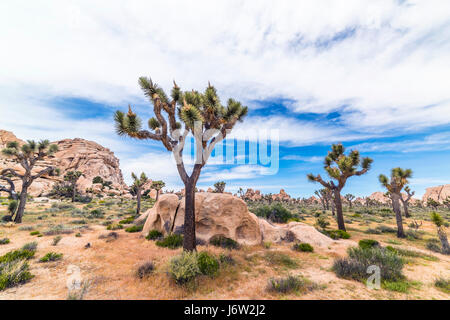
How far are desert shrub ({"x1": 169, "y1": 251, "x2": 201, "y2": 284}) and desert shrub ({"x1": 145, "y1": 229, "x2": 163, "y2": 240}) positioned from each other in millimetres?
6204

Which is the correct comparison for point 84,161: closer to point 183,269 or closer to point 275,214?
point 275,214

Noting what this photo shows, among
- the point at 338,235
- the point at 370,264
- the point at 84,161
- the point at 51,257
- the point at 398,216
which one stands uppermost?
the point at 84,161

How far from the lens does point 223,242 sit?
33.9 feet

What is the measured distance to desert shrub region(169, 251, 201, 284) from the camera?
549cm

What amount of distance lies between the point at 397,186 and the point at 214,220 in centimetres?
1846

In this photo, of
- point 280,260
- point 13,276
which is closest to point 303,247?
point 280,260

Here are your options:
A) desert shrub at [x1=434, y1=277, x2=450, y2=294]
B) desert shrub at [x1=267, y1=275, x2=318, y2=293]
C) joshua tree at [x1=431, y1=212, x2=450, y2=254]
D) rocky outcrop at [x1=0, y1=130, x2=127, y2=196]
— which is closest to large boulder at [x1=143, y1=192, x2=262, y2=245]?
desert shrub at [x1=267, y1=275, x2=318, y2=293]

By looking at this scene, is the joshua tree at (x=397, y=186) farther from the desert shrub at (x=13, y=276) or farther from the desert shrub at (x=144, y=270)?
the desert shrub at (x=13, y=276)

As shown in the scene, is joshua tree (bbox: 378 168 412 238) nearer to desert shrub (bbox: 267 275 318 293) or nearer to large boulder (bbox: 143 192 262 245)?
large boulder (bbox: 143 192 262 245)

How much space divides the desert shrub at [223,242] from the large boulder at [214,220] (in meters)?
0.23

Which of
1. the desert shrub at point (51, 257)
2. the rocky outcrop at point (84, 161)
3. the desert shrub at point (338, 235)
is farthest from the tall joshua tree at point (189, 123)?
the rocky outcrop at point (84, 161)
